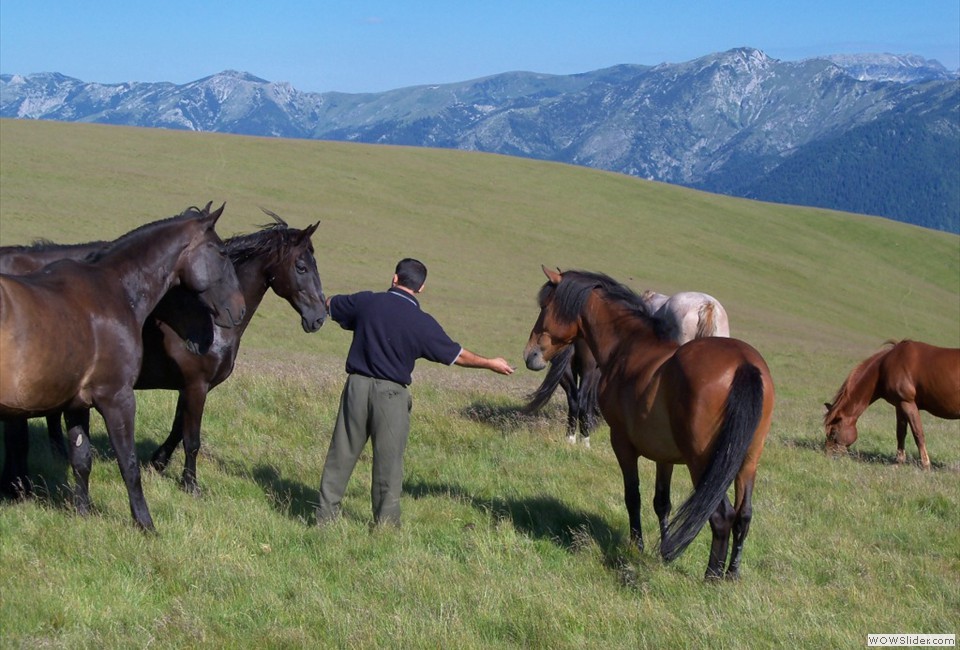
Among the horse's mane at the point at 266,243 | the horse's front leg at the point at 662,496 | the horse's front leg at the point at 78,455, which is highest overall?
the horse's mane at the point at 266,243

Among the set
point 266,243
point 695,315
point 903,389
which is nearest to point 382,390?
point 266,243

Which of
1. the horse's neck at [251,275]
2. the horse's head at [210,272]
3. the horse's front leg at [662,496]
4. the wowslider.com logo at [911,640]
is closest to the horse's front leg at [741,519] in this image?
the horse's front leg at [662,496]

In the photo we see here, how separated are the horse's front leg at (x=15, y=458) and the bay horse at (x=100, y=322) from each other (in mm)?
73

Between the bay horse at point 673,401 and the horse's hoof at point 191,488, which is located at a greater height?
the bay horse at point 673,401

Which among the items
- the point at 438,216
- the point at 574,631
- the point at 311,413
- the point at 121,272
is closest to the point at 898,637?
the point at 574,631

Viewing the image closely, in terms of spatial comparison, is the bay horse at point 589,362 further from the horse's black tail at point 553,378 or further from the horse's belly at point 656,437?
the horse's belly at point 656,437

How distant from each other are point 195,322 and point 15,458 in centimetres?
171

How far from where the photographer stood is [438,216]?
53.8 metres

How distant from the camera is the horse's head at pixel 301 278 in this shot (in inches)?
319

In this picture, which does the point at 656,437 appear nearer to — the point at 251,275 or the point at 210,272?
the point at 210,272

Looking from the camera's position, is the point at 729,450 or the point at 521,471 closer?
the point at 729,450

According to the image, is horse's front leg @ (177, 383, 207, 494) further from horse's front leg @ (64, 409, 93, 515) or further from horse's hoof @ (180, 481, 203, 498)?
→ horse's front leg @ (64, 409, 93, 515)

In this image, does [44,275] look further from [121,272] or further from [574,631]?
[574,631]

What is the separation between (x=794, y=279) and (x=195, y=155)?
37.8m
